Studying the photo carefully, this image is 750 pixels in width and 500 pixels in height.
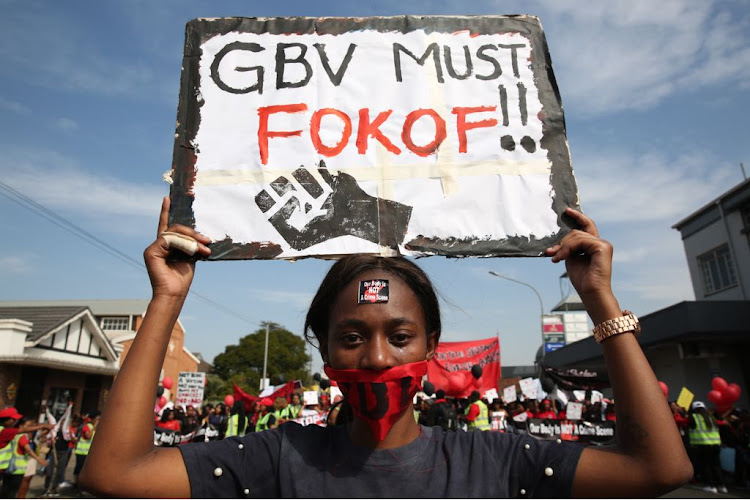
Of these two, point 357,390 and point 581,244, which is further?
point 581,244

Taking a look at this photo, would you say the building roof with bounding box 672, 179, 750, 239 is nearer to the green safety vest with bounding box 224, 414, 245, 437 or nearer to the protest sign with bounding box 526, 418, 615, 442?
the protest sign with bounding box 526, 418, 615, 442

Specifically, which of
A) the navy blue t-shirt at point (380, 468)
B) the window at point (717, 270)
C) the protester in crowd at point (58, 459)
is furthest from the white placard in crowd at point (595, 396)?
the navy blue t-shirt at point (380, 468)

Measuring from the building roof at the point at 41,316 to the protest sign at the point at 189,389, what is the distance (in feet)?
23.4

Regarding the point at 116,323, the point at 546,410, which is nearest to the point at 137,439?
the point at 546,410

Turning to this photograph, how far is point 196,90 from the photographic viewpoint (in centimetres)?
237

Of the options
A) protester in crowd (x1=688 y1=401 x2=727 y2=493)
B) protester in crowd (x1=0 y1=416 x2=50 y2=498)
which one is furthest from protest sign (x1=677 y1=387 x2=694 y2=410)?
protester in crowd (x1=0 y1=416 x2=50 y2=498)

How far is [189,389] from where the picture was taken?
17.8m

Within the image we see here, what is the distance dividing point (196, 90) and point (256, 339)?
5094 cm

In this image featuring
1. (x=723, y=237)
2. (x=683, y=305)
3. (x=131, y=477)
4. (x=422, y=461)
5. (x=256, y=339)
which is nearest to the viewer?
(x=131, y=477)

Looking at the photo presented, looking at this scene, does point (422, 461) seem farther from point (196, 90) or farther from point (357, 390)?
point (196, 90)

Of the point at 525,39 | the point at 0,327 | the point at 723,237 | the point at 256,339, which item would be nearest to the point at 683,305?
the point at 723,237

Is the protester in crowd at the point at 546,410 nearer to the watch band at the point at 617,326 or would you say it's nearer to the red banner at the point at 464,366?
the red banner at the point at 464,366

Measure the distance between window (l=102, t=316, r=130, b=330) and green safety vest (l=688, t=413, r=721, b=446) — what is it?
38701 mm

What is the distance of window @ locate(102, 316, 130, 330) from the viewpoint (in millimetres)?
39719
